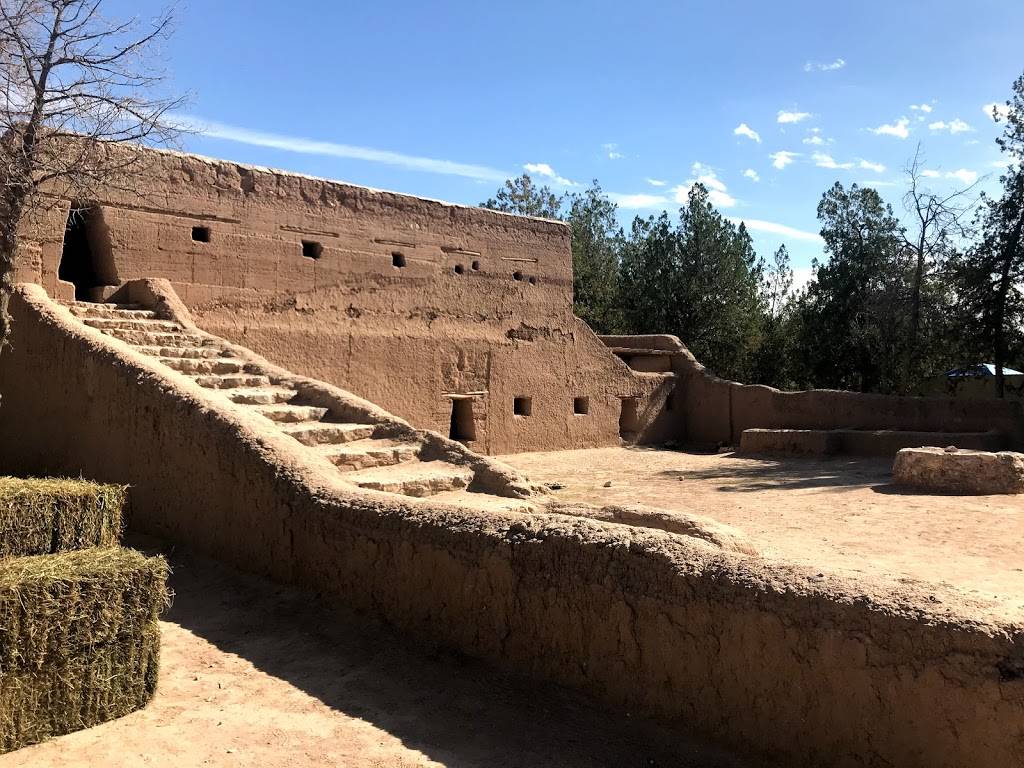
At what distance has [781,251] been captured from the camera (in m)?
48.1

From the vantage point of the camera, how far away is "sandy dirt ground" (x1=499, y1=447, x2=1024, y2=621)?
608 centimetres

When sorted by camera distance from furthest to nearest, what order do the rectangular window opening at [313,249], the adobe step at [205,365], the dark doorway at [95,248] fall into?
the rectangular window opening at [313,249], the dark doorway at [95,248], the adobe step at [205,365]

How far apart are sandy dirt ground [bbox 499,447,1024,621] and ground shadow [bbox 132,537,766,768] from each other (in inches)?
46.9

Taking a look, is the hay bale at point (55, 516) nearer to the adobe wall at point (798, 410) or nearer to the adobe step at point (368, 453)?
the adobe step at point (368, 453)

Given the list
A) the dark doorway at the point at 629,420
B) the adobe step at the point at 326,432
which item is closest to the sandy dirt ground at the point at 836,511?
the dark doorway at the point at 629,420

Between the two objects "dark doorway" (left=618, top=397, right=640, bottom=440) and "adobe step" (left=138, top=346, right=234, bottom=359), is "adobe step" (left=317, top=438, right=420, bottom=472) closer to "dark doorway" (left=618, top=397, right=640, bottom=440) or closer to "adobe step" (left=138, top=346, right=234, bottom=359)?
"adobe step" (left=138, top=346, right=234, bottom=359)

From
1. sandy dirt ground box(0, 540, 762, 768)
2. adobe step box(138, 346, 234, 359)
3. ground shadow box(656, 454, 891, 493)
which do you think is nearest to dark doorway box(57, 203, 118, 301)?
adobe step box(138, 346, 234, 359)

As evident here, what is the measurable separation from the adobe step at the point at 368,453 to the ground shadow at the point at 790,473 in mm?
4886

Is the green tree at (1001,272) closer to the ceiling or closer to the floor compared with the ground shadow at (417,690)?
closer to the ceiling

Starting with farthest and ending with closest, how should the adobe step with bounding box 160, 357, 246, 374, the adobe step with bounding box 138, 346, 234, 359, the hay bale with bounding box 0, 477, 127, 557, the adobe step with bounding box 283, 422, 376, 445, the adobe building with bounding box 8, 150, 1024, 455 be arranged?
the adobe building with bounding box 8, 150, 1024, 455 → the adobe step with bounding box 138, 346, 234, 359 → the adobe step with bounding box 160, 357, 246, 374 → the adobe step with bounding box 283, 422, 376, 445 → the hay bale with bounding box 0, 477, 127, 557

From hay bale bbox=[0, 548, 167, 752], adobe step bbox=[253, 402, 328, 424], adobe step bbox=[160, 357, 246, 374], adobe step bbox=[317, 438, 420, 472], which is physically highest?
adobe step bbox=[160, 357, 246, 374]

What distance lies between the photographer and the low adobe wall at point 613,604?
3.01m

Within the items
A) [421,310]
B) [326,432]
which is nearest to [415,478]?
[326,432]

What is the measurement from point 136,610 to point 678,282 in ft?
82.8
